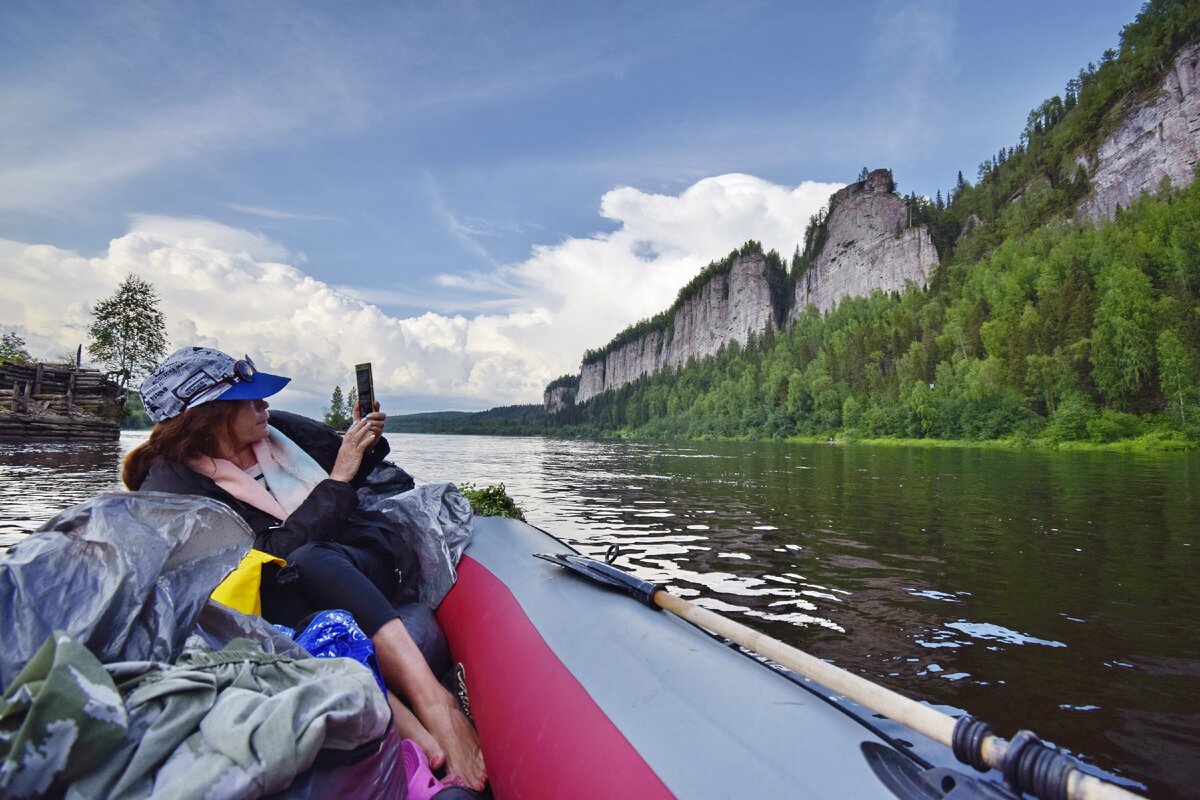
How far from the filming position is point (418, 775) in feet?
6.03

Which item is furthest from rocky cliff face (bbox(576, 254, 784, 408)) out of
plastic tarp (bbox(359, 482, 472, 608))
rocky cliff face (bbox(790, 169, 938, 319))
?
plastic tarp (bbox(359, 482, 472, 608))

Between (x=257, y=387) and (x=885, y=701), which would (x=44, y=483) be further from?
(x=885, y=701)

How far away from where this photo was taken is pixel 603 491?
15.9m

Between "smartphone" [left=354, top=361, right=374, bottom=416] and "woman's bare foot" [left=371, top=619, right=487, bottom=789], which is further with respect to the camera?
"smartphone" [left=354, top=361, right=374, bottom=416]

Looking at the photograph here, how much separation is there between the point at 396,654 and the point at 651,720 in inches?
41.8

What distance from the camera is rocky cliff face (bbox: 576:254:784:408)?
133m

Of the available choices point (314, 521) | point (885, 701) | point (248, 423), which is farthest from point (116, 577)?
point (885, 701)

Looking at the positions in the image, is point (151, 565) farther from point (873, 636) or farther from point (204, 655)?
point (873, 636)

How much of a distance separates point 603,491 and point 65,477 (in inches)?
505

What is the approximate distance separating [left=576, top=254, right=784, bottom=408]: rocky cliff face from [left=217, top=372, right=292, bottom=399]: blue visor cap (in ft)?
419

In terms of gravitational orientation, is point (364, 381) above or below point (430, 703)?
above

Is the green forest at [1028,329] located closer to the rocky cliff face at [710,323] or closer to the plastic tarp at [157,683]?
the rocky cliff face at [710,323]

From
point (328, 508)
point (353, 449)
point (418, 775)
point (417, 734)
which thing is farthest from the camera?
point (353, 449)

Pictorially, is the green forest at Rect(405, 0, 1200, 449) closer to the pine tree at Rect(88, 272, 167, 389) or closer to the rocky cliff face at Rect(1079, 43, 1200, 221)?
the rocky cliff face at Rect(1079, 43, 1200, 221)
